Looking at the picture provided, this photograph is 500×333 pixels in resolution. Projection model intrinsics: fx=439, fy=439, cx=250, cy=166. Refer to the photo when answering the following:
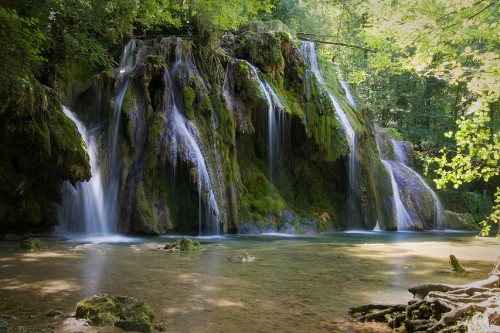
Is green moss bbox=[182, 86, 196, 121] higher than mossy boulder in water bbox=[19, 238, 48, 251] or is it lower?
higher

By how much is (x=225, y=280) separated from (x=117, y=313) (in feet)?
7.80

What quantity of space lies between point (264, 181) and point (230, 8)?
6.70m

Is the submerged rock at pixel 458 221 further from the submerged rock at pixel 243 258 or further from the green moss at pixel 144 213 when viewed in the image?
the submerged rock at pixel 243 258

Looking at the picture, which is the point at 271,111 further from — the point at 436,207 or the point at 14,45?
the point at 14,45

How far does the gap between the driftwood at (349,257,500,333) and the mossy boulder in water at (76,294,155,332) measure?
219cm

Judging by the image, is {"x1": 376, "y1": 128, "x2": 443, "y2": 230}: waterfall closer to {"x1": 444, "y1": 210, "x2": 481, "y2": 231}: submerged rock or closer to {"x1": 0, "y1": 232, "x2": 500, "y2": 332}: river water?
{"x1": 444, "y1": 210, "x2": 481, "y2": 231}: submerged rock

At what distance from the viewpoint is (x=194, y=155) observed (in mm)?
13664

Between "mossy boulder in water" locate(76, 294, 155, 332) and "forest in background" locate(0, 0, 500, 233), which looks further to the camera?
"forest in background" locate(0, 0, 500, 233)

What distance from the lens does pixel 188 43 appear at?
15656mm

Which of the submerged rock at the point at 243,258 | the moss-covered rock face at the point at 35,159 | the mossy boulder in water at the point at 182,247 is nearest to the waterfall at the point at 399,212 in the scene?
the mossy boulder in water at the point at 182,247

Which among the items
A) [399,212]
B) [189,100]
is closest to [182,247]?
[189,100]

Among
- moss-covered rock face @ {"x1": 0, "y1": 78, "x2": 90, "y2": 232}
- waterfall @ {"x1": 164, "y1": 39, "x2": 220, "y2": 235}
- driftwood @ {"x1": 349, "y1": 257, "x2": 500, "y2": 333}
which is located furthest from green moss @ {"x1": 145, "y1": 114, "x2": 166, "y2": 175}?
driftwood @ {"x1": 349, "y1": 257, "x2": 500, "y2": 333}

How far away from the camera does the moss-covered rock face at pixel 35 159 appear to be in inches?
410

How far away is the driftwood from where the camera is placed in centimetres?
360
